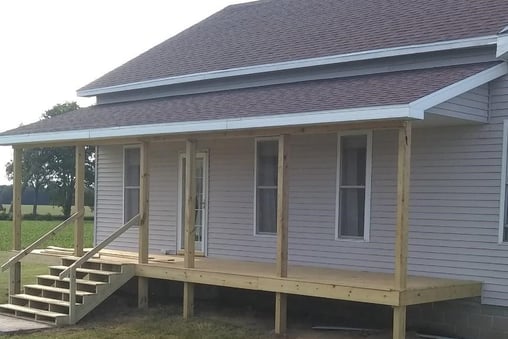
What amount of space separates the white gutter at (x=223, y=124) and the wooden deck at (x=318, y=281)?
208 centimetres

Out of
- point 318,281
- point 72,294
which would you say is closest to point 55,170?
point 72,294

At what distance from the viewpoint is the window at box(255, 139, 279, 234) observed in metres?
12.5

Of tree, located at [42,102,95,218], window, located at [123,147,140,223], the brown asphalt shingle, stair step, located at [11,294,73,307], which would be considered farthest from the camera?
tree, located at [42,102,95,218]

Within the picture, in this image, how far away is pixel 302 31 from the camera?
13.7m

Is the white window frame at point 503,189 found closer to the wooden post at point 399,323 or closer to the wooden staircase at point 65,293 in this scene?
the wooden post at point 399,323

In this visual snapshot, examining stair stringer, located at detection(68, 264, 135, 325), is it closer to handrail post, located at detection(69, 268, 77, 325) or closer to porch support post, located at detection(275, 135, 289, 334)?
handrail post, located at detection(69, 268, 77, 325)

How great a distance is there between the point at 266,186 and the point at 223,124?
2.35m

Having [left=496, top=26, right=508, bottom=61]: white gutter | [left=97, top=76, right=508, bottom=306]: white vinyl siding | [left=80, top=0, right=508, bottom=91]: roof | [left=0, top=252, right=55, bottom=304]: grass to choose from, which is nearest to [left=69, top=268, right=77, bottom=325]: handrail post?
[left=0, top=252, right=55, bottom=304]: grass

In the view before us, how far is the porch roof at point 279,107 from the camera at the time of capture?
8.90m

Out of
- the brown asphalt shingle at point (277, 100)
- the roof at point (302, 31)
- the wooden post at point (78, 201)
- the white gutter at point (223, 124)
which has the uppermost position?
the roof at point (302, 31)

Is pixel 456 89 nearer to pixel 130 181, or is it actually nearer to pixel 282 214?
pixel 282 214

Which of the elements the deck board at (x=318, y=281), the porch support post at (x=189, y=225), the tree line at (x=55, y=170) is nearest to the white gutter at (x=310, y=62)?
the porch support post at (x=189, y=225)

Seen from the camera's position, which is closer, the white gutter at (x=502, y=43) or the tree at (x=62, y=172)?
the white gutter at (x=502, y=43)

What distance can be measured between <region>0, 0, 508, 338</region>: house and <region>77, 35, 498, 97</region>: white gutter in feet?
0.09
